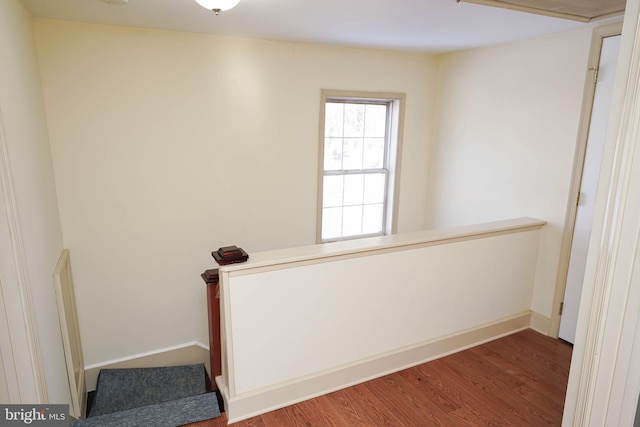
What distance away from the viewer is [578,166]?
288 centimetres

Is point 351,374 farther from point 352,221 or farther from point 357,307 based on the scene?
point 352,221

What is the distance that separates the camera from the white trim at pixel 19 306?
151 centimetres

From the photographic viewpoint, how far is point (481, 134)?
3.61 meters

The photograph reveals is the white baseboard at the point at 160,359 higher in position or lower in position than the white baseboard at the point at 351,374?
lower

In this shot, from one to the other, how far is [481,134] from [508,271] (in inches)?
51.1

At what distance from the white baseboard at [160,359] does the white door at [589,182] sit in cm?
295

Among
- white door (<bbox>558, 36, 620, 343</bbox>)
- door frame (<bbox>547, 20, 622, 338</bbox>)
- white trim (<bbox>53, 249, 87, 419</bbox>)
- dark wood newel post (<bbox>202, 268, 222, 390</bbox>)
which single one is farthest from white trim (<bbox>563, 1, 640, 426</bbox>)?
white trim (<bbox>53, 249, 87, 419</bbox>)

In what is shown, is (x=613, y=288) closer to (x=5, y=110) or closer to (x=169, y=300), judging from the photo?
(x=5, y=110)

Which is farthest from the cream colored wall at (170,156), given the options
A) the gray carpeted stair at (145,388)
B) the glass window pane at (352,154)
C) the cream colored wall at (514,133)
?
the cream colored wall at (514,133)

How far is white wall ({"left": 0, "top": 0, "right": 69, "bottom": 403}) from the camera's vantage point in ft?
5.54

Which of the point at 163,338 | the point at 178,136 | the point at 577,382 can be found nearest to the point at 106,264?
the point at 163,338

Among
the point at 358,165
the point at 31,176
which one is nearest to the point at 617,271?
the point at 31,176

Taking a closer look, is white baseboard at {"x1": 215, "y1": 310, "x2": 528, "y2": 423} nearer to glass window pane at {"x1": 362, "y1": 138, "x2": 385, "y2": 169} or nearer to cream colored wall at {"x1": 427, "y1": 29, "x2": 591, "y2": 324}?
cream colored wall at {"x1": 427, "y1": 29, "x2": 591, "y2": 324}

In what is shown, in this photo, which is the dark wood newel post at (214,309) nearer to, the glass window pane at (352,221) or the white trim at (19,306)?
the white trim at (19,306)
